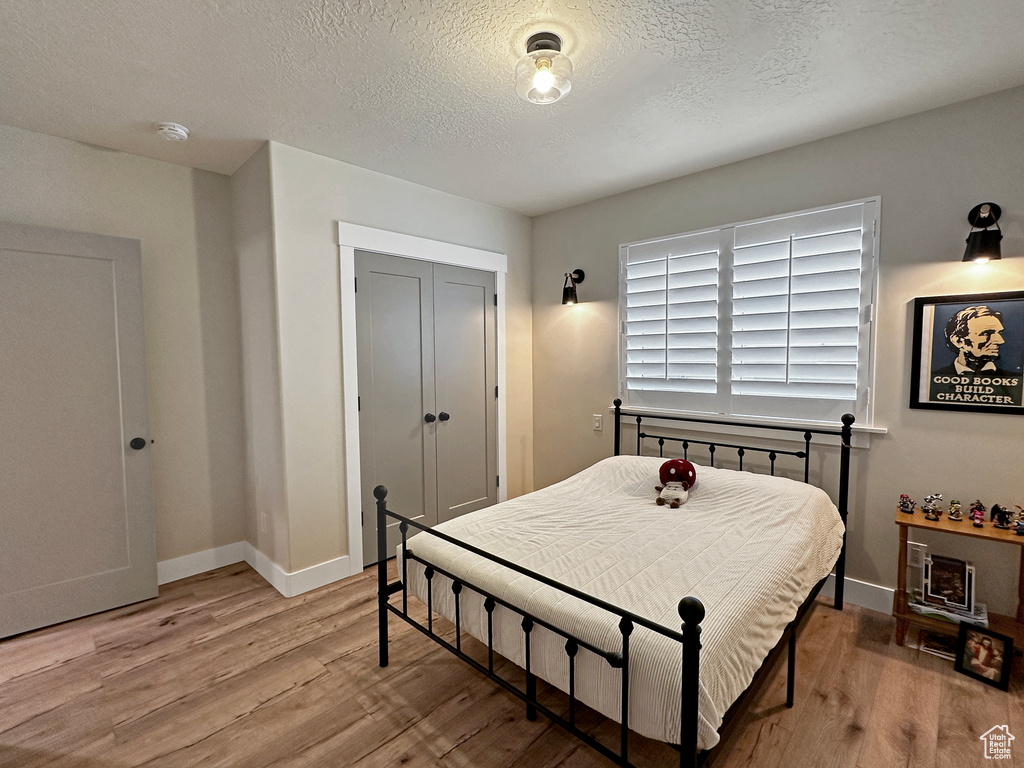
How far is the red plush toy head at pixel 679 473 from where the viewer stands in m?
2.60

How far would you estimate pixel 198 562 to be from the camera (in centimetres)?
315

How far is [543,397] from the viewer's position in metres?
4.13

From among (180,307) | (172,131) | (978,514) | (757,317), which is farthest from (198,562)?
(978,514)

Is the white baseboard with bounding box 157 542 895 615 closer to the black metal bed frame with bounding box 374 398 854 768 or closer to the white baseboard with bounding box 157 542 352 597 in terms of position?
the white baseboard with bounding box 157 542 352 597

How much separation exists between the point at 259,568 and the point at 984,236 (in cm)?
430

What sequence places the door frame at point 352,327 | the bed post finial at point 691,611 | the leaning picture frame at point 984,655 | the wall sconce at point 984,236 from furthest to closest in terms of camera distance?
the door frame at point 352,327 < the wall sconce at point 984,236 < the leaning picture frame at point 984,655 < the bed post finial at point 691,611

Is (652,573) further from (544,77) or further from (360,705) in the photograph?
(544,77)

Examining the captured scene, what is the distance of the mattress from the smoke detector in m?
2.39

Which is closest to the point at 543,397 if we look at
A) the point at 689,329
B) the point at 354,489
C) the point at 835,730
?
the point at 689,329

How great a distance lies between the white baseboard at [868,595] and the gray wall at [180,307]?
3.80 metres

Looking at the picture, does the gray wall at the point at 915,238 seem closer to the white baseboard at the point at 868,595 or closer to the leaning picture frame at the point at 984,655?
the white baseboard at the point at 868,595

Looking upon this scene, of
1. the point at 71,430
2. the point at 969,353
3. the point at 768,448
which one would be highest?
the point at 969,353

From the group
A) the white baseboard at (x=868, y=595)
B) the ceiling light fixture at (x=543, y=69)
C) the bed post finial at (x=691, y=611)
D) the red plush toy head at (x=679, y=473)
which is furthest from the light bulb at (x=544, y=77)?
the white baseboard at (x=868, y=595)

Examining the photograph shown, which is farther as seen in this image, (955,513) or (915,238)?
(915,238)
